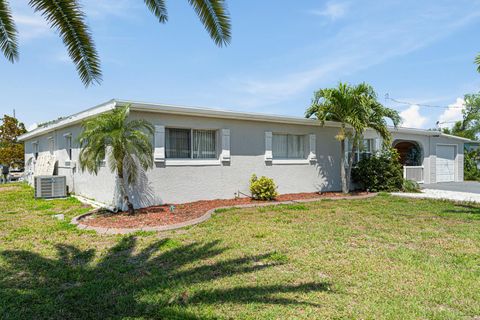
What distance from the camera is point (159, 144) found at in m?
10.1

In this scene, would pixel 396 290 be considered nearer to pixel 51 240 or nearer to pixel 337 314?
pixel 337 314

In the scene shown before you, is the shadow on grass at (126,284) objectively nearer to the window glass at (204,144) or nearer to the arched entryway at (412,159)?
the window glass at (204,144)

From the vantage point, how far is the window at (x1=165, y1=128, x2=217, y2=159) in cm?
1073

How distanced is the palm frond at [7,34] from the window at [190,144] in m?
5.80

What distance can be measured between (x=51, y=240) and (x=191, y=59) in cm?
716

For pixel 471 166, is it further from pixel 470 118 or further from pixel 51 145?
pixel 51 145

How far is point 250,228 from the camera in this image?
7355mm

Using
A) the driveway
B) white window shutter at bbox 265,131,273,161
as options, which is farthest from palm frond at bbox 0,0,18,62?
the driveway

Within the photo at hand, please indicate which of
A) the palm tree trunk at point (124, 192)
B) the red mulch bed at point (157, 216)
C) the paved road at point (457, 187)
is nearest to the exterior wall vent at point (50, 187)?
the palm tree trunk at point (124, 192)

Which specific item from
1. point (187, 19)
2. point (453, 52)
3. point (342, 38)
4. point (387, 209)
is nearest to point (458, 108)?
point (453, 52)

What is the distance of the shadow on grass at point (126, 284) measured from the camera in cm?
359

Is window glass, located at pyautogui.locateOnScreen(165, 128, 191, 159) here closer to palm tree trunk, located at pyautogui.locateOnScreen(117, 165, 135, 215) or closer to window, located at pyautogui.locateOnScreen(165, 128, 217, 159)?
window, located at pyautogui.locateOnScreen(165, 128, 217, 159)

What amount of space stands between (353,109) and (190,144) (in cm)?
653

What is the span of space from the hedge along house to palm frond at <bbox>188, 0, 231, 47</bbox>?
4847mm
